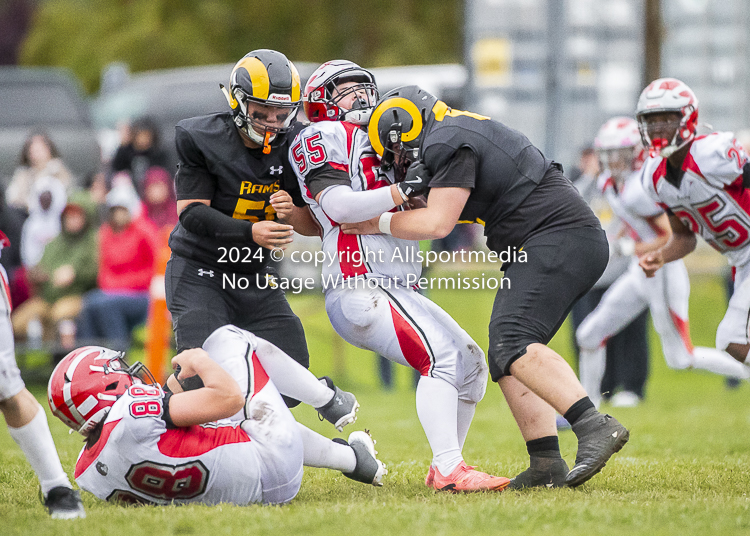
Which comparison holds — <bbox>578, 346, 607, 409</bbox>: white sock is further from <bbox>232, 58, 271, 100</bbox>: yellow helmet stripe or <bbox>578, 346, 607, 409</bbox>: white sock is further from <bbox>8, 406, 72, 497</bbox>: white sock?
<bbox>8, 406, 72, 497</bbox>: white sock

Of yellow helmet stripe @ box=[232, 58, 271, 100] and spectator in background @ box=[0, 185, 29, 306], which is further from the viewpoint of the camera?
spectator in background @ box=[0, 185, 29, 306]

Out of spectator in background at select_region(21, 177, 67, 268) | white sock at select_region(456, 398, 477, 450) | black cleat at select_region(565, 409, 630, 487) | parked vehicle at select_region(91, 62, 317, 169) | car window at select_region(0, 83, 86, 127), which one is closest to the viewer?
black cleat at select_region(565, 409, 630, 487)

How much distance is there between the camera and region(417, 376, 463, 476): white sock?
441cm

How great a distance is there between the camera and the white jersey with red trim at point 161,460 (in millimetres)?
3785

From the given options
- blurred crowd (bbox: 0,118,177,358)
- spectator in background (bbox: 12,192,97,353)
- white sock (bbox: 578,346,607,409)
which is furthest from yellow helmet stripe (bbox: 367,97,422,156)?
spectator in background (bbox: 12,192,97,353)

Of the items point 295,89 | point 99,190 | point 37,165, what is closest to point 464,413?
point 295,89

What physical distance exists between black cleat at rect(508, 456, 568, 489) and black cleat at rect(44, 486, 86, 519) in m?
1.92

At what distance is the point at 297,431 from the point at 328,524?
565 millimetres

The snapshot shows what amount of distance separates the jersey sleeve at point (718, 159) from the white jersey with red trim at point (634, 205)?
1.85 metres

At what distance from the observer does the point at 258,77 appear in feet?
14.5

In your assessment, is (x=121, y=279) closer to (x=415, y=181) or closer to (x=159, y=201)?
(x=159, y=201)

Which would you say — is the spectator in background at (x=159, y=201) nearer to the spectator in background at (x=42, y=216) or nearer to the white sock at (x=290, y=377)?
the spectator in background at (x=42, y=216)

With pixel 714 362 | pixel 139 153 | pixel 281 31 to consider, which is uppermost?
pixel 281 31

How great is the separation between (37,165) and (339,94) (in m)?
→ 6.93
